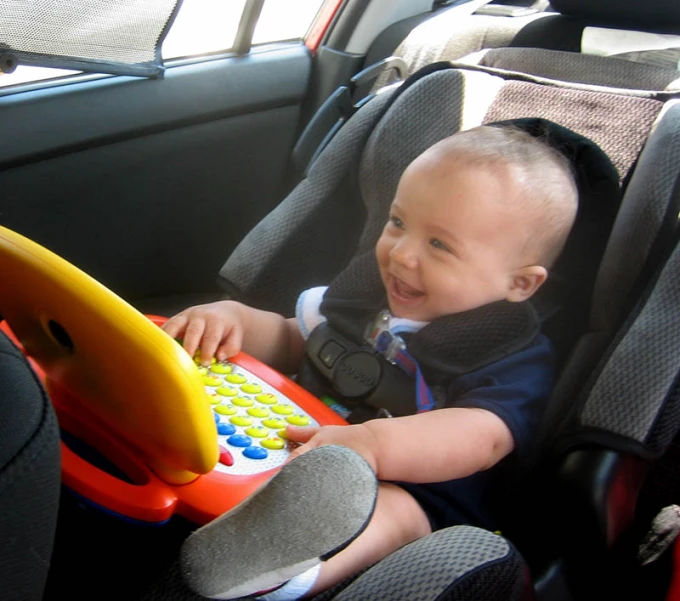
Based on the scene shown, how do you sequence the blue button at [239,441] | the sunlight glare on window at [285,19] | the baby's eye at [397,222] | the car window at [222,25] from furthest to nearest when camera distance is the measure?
the sunlight glare on window at [285,19]
the car window at [222,25]
the baby's eye at [397,222]
the blue button at [239,441]

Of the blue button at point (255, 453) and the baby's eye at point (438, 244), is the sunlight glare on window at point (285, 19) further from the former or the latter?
the blue button at point (255, 453)

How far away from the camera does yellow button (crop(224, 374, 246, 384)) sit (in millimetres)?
1116

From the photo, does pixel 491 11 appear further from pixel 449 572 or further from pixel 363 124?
pixel 449 572

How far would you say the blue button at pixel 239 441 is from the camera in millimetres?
989

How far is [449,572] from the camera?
82 cm

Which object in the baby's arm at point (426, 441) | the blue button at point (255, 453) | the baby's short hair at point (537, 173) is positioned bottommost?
the baby's arm at point (426, 441)

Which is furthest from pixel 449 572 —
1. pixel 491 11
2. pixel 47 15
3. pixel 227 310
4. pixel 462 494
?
pixel 491 11

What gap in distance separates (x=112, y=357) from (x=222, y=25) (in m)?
1.32

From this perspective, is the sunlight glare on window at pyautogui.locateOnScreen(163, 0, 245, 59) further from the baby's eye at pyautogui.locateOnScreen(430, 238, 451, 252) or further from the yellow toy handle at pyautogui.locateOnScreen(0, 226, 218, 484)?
the yellow toy handle at pyautogui.locateOnScreen(0, 226, 218, 484)

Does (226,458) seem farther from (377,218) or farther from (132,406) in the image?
(377,218)

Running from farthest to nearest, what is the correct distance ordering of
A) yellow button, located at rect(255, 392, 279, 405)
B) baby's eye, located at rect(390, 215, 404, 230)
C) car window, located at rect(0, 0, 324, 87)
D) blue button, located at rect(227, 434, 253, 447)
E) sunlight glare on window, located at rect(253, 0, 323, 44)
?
1. sunlight glare on window, located at rect(253, 0, 323, 44)
2. car window, located at rect(0, 0, 324, 87)
3. baby's eye, located at rect(390, 215, 404, 230)
4. yellow button, located at rect(255, 392, 279, 405)
5. blue button, located at rect(227, 434, 253, 447)

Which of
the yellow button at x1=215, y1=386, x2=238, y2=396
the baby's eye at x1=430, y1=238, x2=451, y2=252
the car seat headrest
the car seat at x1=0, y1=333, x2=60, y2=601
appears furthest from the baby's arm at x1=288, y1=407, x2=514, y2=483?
the car seat headrest

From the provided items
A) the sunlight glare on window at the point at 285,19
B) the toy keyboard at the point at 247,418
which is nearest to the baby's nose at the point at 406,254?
the toy keyboard at the point at 247,418

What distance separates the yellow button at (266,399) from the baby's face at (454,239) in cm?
24
